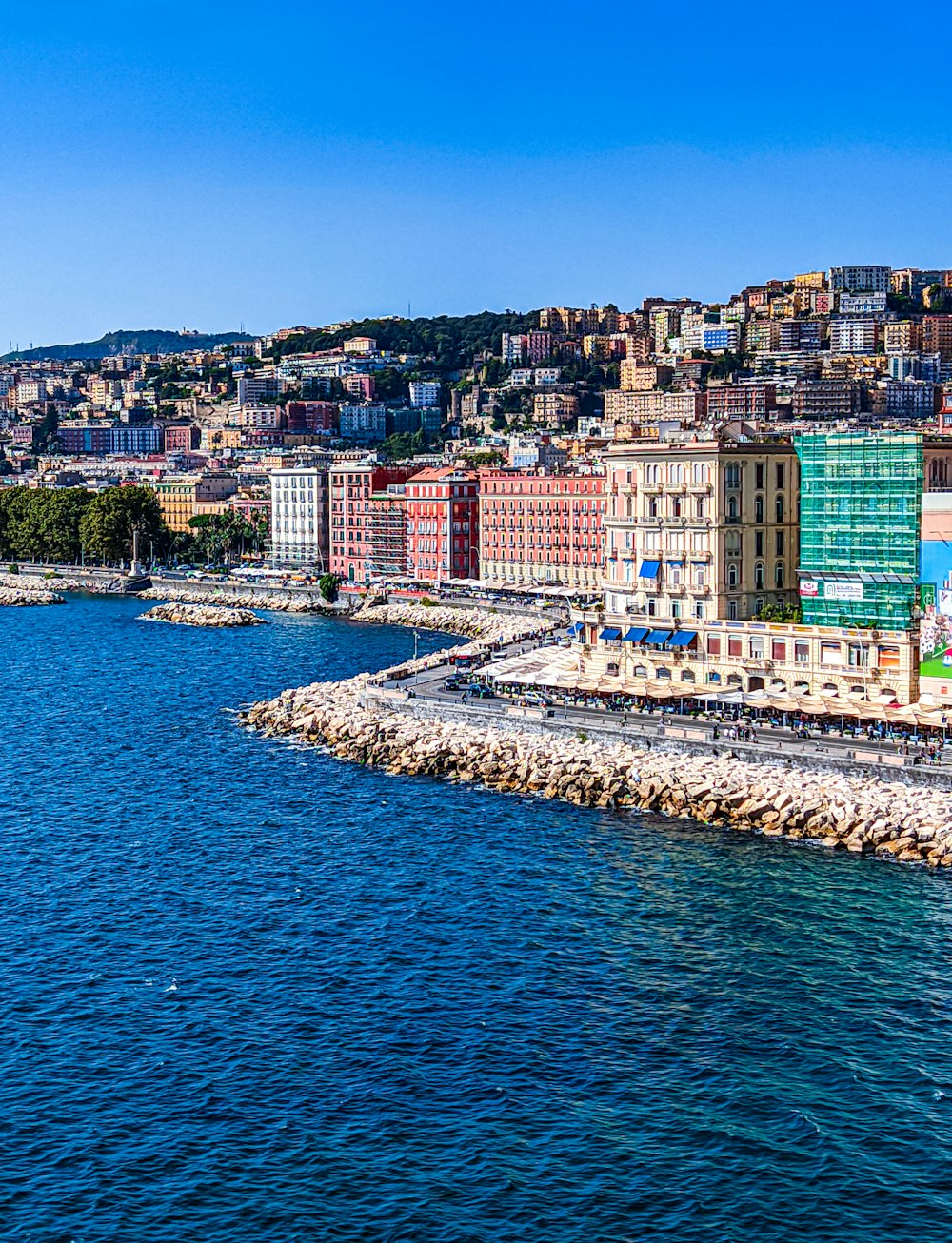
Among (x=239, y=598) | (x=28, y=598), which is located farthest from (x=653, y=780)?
(x=28, y=598)

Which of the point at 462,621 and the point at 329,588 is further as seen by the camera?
the point at 329,588

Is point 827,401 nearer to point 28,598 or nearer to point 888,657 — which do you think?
point 28,598

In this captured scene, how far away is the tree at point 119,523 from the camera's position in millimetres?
114375

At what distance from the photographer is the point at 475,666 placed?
5650 centimetres

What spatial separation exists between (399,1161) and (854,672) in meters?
28.2

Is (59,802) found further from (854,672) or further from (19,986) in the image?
(854,672)

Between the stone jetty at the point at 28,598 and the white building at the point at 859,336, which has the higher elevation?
the white building at the point at 859,336

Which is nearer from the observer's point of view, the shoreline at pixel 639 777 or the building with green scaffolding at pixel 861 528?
the shoreline at pixel 639 777

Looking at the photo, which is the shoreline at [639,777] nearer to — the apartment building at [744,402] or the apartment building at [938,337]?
the apartment building at [744,402]

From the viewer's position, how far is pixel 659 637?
50.3 m

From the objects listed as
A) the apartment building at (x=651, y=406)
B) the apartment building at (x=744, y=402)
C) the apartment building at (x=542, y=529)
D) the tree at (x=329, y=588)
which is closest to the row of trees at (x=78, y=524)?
the tree at (x=329, y=588)

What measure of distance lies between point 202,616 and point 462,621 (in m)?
16.4

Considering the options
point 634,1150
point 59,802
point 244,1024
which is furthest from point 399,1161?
point 59,802

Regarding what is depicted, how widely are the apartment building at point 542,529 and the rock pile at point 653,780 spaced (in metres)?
38.8
